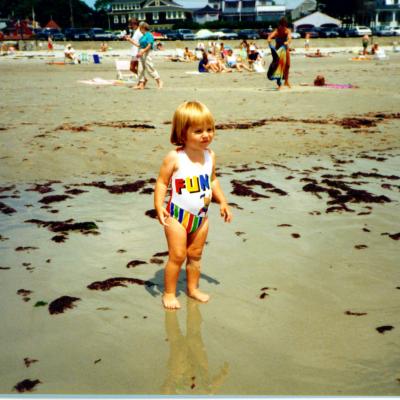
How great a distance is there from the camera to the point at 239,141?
8.49 m

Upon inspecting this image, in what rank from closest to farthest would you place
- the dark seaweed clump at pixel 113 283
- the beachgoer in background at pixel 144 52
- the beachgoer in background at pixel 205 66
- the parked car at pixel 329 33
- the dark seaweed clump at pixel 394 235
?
the dark seaweed clump at pixel 113 283
the dark seaweed clump at pixel 394 235
the beachgoer in background at pixel 144 52
the beachgoer in background at pixel 205 66
the parked car at pixel 329 33

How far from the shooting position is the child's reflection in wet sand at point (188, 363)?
2.52 metres

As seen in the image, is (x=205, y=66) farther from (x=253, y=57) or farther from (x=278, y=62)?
(x=278, y=62)

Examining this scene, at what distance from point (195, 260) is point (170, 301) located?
0.34 metres

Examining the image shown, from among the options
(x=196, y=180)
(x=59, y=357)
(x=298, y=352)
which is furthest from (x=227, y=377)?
(x=196, y=180)

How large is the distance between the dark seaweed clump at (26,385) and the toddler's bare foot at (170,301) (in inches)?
41.2

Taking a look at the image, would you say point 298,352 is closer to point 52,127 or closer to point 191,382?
point 191,382

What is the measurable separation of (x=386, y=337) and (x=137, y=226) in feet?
8.81

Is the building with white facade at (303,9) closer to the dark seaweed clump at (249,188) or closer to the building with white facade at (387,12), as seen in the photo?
the building with white facade at (387,12)

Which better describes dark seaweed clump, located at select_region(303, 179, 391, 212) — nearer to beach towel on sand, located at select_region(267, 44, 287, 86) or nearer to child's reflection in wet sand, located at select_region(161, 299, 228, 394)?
child's reflection in wet sand, located at select_region(161, 299, 228, 394)

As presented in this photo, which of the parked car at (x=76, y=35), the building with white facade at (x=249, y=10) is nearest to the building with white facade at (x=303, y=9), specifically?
the building with white facade at (x=249, y=10)

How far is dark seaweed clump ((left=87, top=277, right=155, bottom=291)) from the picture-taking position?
11.7ft

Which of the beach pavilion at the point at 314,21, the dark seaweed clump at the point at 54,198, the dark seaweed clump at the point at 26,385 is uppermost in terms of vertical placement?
the beach pavilion at the point at 314,21

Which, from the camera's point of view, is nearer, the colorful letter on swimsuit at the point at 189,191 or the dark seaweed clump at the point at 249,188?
the colorful letter on swimsuit at the point at 189,191
